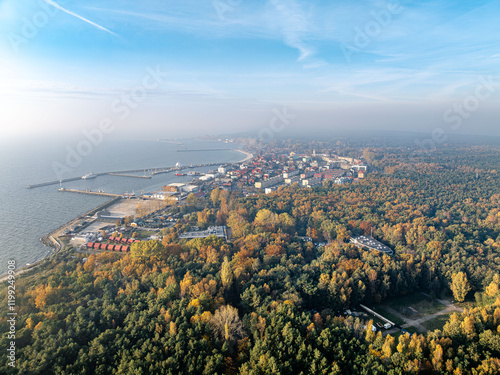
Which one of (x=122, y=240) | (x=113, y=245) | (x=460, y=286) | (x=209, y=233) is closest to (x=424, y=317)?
(x=460, y=286)

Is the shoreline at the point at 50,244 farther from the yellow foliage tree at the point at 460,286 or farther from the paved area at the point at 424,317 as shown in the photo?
the yellow foliage tree at the point at 460,286

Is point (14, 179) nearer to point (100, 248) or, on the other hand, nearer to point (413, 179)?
point (100, 248)

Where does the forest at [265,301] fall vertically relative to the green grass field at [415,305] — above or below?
above

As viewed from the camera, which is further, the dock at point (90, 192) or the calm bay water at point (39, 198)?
the dock at point (90, 192)

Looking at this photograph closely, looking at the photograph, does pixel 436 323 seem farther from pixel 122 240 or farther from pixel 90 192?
pixel 90 192

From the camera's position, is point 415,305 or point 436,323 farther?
point 415,305

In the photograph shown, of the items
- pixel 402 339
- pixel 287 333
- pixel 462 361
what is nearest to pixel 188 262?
pixel 287 333

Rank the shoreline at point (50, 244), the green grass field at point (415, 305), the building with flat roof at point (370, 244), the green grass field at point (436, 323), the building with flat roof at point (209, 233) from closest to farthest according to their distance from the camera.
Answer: the green grass field at point (436, 323) < the green grass field at point (415, 305) < the shoreline at point (50, 244) < the building with flat roof at point (370, 244) < the building with flat roof at point (209, 233)

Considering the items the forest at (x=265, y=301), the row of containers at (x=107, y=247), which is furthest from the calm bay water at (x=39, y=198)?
the forest at (x=265, y=301)
